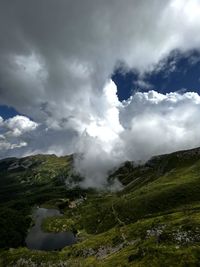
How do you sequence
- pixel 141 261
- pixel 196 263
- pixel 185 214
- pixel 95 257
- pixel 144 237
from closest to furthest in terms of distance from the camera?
pixel 196 263, pixel 141 261, pixel 144 237, pixel 95 257, pixel 185 214

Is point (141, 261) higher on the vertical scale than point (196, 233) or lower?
lower

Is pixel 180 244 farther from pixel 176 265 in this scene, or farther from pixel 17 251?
pixel 17 251

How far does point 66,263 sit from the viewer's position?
162000 millimetres

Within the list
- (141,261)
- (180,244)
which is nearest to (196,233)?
(180,244)

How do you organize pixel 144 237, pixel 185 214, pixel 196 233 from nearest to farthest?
1. pixel 196 233
2. pixel 144 237
3. pixel 185 214

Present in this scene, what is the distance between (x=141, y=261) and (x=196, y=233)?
25083mm

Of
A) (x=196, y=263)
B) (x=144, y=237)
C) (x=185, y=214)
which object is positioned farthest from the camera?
(x=185, y=214)

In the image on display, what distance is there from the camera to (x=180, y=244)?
119438 mm

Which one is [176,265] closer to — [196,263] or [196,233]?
[196,263]

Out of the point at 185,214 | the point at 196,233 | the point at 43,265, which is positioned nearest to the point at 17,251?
the point at 43,265

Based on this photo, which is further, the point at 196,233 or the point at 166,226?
the point at 166,226

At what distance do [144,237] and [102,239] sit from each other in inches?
1889

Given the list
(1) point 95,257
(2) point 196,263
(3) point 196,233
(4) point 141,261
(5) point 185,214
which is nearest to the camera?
(2) point 196,263

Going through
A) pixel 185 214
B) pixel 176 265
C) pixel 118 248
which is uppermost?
pixel 185 214
